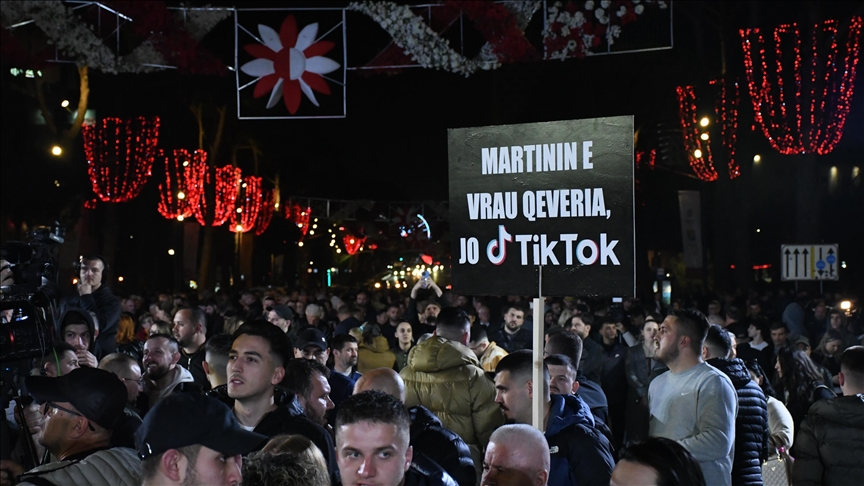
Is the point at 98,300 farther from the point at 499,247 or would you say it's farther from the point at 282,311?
the point at 499,247

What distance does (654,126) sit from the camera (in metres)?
38.2

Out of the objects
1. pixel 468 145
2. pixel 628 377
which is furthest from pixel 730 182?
pixel 468 145

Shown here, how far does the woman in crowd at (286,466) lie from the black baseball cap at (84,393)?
106 cm

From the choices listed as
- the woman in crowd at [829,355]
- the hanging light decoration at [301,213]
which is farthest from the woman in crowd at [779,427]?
the hanging light decoration at [301,213]

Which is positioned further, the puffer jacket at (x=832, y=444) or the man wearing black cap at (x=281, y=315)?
the man wearing black cap at (x=281, y=315)

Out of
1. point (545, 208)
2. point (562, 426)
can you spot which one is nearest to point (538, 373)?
point (562, 426)

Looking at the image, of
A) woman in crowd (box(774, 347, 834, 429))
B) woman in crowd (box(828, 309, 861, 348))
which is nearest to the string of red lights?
woman in crowd (box(828, 309, 861, 348))

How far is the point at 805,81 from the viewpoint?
103 feet

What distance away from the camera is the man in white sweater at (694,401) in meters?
5.98

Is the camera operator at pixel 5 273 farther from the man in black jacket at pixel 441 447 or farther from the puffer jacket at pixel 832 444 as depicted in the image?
the puffer jacket at pixel 832 444

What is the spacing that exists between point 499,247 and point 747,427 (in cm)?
260

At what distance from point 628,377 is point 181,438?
8756mm

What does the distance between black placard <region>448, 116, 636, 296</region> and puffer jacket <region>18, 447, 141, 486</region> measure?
2.19m

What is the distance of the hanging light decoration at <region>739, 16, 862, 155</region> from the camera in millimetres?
24062
